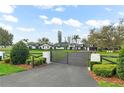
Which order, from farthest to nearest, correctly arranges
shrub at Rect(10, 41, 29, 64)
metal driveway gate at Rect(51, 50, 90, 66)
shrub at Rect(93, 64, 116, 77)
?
metal driveway gate at Rect(51, 50, 90, 66), shrub at Rect(10, 41, 29, 64), shrub at Rect(93, 64, 116, 77)

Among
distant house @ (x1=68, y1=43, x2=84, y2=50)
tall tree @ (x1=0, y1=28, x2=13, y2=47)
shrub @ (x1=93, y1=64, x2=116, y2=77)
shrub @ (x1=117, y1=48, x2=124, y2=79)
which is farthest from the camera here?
distant house @ (x1=68, y1=43, x2=84, y2=50)

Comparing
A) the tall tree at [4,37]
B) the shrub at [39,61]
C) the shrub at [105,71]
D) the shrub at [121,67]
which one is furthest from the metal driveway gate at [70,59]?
the shrub at [121,67]

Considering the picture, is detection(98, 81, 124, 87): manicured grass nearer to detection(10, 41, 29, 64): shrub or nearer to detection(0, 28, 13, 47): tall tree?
detection(10, 41, 29, 64): shrub

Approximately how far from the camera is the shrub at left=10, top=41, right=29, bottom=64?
15175mm

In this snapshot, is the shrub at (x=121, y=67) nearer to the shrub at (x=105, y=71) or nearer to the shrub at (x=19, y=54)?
the shrub at (x=105, y=71)

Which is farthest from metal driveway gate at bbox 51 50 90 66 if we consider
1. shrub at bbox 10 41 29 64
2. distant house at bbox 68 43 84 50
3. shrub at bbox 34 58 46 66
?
distant house at bbox 68 43 84 50

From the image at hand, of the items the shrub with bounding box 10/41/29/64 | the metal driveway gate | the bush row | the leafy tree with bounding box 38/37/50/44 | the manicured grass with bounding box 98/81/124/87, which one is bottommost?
the manicured grass with bounding box 98/81/124/87

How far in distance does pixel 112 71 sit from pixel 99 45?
36302 mm

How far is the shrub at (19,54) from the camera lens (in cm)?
1518

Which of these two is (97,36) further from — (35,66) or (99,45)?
(35,66)

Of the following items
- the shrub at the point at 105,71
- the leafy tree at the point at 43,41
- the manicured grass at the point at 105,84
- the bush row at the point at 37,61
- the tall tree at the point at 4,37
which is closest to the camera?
the manicured grass at the point at 105,84

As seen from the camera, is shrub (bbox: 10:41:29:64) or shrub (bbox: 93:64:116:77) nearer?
shrub (bbox: 93:64:116:77)

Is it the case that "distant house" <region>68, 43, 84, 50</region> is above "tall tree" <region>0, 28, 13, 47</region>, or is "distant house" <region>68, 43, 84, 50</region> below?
below

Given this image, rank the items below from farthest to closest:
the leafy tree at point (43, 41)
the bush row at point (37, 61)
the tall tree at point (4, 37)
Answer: the leafy tree at point (43, 41) < the tall tree at point (4, 37) < the bush row at point (37, 61)
